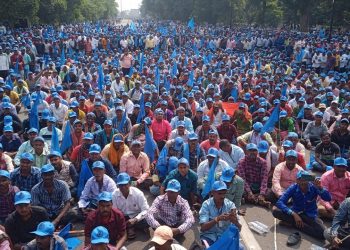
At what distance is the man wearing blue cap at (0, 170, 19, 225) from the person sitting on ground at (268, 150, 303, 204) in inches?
174

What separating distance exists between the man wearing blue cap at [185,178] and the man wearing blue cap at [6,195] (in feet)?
7.86

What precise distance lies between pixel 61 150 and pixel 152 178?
89.6 inches

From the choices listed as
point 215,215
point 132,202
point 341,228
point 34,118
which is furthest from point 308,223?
point 34,118

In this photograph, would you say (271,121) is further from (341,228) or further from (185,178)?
(341,228)

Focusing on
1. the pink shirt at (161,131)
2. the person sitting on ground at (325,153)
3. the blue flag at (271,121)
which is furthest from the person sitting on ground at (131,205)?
the person sitting on ground at (325,153)

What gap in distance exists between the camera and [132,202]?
6414 millimetres

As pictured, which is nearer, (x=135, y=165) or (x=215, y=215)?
(x=215, y=215)

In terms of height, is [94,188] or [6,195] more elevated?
[6,195]

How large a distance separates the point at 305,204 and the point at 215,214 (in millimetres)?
1846

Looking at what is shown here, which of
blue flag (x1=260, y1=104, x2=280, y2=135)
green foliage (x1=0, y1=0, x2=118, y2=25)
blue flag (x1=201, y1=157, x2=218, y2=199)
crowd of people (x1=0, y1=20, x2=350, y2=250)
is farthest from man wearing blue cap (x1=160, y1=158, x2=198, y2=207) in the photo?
green foliage (x1=0, y1=0, x2=118, y2=25)

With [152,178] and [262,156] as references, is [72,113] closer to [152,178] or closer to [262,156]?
[152,178]

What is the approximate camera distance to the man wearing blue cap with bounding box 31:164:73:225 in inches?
250

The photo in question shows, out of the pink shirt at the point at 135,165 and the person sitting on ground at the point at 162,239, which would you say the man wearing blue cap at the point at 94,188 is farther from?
the person sitting on ground at the point at 162,239

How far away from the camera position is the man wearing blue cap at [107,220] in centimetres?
536
